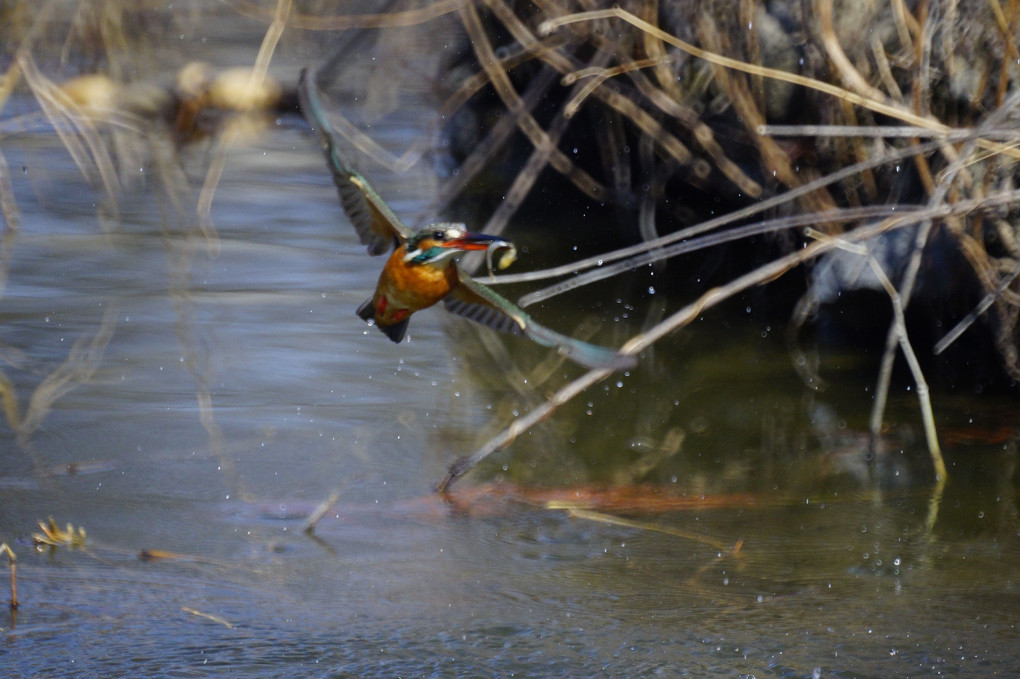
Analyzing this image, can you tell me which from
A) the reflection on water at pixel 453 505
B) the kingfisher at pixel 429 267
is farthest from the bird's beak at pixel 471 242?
the reflection on water at pixel 453 505

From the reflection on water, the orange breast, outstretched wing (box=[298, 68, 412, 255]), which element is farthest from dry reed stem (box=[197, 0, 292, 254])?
the orange breast

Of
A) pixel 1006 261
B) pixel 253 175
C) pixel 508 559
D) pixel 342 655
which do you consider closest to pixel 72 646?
pixel 342 655

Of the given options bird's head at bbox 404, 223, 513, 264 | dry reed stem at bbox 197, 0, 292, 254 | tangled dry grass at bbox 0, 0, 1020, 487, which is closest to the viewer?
bird's head at bbox 404, 223, 513, 264

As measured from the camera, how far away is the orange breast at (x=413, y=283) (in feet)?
8.99

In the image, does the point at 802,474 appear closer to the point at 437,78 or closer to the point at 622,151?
the point at 622,151

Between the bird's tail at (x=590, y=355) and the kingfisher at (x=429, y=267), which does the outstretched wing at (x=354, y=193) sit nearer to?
the kingfisher at (x=429, y=267)

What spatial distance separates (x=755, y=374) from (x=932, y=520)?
118 centimetres

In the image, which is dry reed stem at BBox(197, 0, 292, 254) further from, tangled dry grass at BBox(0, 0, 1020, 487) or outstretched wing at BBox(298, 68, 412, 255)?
outstretched wing at BBox(298, 68, 412, 255)

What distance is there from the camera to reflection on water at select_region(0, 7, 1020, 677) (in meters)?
2.48

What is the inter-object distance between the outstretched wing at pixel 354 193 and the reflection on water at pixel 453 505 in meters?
0.69

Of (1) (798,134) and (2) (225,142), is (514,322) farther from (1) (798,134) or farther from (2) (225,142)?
(2) (225,142)

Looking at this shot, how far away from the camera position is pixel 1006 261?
3820 millimetres

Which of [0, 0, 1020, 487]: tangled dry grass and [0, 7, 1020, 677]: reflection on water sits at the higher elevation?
[0, 0, 1020, 487]: tangled dry grass

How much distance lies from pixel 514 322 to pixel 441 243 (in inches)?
9.2
